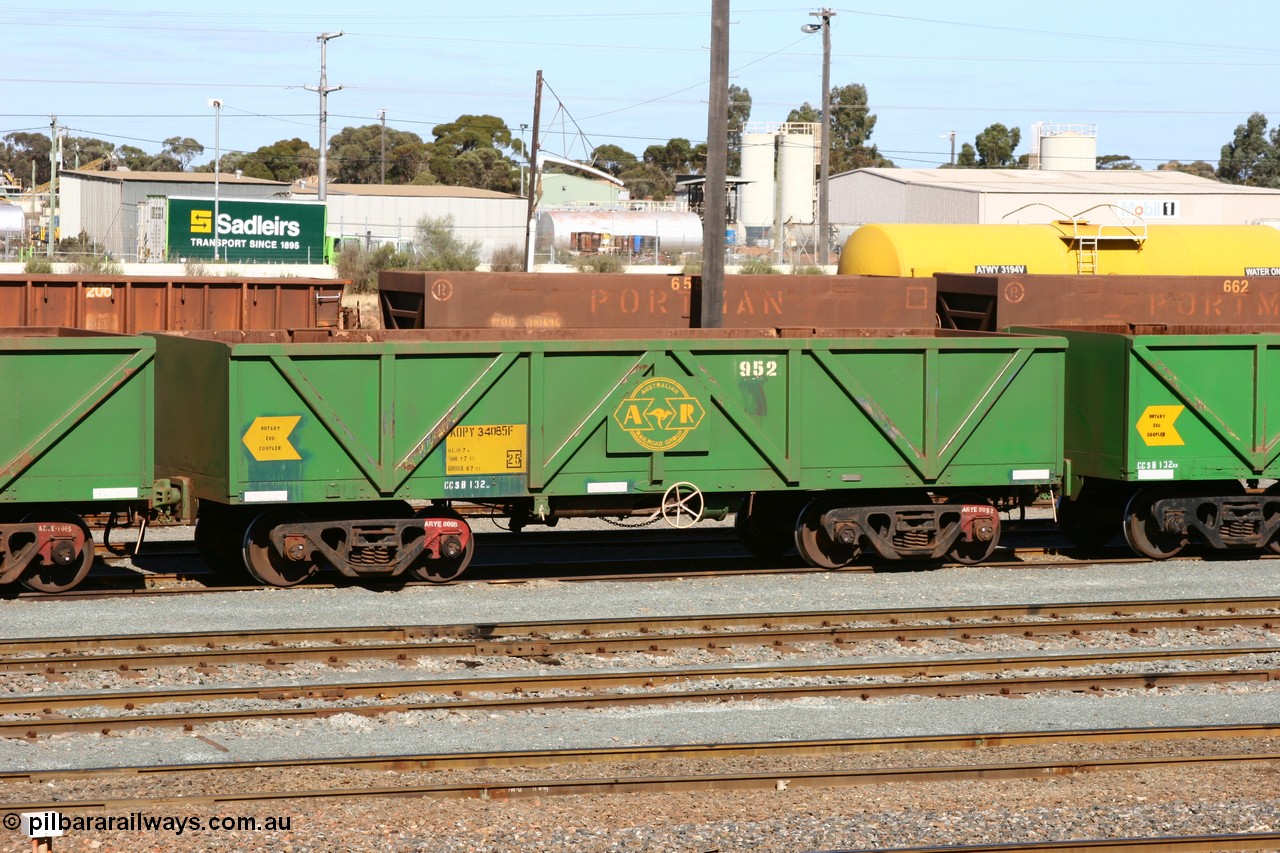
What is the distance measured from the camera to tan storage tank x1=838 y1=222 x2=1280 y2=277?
24.5m

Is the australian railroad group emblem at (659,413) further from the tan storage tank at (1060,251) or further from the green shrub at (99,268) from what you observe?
the green shrub at (99,268)

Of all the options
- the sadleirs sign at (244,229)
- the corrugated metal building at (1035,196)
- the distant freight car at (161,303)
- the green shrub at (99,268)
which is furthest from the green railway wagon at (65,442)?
the corrugated metal building at (1035,196)

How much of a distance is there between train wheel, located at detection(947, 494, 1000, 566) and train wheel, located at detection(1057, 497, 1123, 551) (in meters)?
1.52

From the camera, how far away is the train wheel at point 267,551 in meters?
14.4

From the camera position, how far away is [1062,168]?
95.9m

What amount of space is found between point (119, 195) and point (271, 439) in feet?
215

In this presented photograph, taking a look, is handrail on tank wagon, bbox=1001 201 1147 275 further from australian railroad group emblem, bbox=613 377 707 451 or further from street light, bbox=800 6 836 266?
street light, bbox=800 6 836 266

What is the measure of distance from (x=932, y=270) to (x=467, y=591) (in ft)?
41.2

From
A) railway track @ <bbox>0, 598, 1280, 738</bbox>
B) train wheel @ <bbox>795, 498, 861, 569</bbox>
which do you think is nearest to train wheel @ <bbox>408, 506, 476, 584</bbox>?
railway track @ <bbox>0, 598, 1280, 738</bbox>

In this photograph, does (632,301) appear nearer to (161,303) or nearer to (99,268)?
(161,303)

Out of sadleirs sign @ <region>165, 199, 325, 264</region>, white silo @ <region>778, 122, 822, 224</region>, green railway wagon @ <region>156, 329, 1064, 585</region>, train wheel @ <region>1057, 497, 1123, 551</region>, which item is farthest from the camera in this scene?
white silo @ <region>778, 122, 822, 224</region>

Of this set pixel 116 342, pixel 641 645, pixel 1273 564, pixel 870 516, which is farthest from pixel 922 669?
pixel 116 342

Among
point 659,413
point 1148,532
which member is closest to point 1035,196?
point 1148,532

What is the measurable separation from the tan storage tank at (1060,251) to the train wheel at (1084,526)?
7548 millimetres
